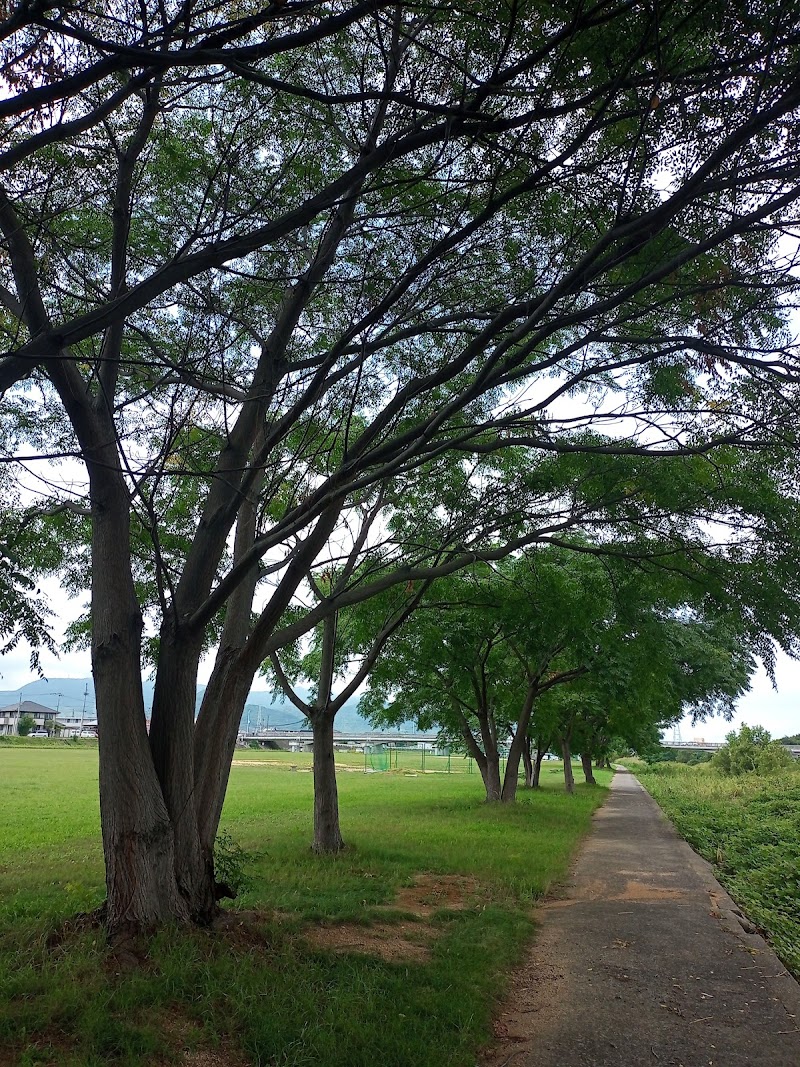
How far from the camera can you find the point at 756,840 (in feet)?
48.1

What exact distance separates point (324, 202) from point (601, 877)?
955 cm

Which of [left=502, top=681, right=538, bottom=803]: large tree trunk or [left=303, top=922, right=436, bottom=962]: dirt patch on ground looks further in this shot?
[left=502, top=681, right=538, bottom=803]: large tree trunk

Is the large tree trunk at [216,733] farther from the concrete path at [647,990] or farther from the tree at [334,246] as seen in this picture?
the concrete path at [647,990]

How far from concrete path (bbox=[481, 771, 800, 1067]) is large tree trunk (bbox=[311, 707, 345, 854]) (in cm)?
374

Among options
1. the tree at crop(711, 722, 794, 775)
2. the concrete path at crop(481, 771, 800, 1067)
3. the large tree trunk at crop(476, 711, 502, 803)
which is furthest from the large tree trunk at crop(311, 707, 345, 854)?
the tree at crop(711, 722, 794, 775)

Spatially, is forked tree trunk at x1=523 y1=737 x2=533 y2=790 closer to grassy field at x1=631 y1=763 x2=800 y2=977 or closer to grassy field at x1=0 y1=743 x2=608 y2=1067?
grassy field at x1=631 y1=763 x2=800 y2=977

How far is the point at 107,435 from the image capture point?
6.21 metres

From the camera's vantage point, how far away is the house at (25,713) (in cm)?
9526

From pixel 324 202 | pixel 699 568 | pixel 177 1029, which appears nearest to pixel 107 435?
pixel 324 202

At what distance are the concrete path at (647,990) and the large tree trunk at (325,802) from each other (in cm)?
374

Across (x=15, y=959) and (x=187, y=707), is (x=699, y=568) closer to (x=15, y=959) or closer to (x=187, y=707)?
(x=187, y=707)

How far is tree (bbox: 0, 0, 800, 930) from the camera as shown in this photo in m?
4.37

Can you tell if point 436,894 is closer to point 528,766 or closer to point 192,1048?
point 192,1048

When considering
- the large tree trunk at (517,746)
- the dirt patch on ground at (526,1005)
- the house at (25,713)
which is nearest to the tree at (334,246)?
the dirt patch on ground at (526,1005)
